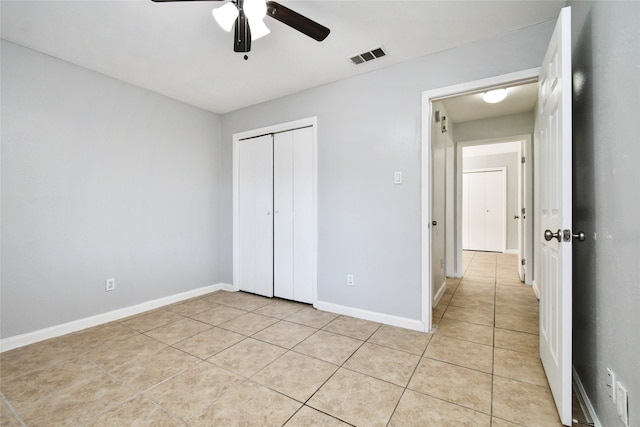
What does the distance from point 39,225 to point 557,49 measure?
383 cm

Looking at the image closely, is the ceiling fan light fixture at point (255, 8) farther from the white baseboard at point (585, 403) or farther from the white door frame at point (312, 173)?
the white baseboard at point (585, 403)

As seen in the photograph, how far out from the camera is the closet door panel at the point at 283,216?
325cm

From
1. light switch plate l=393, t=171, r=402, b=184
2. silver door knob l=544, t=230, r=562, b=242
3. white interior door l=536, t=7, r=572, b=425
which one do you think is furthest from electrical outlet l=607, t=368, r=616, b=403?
light switch plate l=393, t=171, r=402, b=184

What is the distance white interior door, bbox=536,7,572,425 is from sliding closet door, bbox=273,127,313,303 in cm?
206

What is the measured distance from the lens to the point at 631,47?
0.98 metres

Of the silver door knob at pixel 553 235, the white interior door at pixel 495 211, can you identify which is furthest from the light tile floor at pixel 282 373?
the white interior door at pixel 495 211

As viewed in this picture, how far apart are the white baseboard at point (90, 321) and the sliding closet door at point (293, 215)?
46.3 inches

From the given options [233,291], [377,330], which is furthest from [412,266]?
[233,291]

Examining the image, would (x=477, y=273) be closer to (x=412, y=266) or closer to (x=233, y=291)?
(x=412, y=266)

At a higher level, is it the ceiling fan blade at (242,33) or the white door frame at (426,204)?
the ceiling fan blade at (242,33)

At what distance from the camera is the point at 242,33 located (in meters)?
1.61

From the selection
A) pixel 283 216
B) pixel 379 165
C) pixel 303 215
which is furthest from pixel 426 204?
pixel 283 216

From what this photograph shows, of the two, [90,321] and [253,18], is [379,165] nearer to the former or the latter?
[253,18]

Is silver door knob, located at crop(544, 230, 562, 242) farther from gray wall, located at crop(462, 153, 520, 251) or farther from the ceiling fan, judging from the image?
gray wall, located at crop(462, 153, 520, 251)
